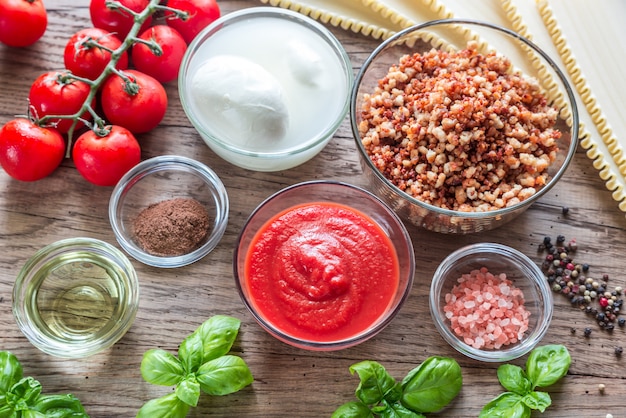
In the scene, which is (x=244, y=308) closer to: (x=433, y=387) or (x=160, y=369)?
(x=160, y=369)

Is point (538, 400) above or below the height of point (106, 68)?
below

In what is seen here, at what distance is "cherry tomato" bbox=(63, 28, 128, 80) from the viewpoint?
277 centimetres

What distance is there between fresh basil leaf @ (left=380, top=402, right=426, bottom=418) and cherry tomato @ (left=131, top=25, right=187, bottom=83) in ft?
4.87

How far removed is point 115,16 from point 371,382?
166 cm

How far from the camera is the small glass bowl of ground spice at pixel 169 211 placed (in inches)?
109

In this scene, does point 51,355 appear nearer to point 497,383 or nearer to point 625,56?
point 497,383

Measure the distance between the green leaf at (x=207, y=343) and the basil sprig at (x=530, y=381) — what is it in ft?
3.08

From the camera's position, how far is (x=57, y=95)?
8.95 ft

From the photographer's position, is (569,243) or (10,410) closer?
(10,410)

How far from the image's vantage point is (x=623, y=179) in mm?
2830

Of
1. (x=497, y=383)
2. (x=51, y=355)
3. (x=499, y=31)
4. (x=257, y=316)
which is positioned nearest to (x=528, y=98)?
(x=499, y=31)

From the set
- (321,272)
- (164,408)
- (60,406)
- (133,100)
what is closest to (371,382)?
(321,272)

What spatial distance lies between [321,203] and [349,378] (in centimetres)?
66

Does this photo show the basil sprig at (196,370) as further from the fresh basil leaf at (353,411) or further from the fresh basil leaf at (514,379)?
the fresh basil leaf at (514,379)
